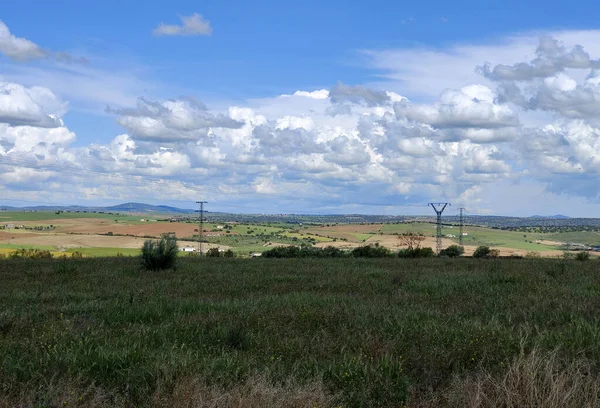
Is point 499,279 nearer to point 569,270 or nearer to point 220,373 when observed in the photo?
point 569,270

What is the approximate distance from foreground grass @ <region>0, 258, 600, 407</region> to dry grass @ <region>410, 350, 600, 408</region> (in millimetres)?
32

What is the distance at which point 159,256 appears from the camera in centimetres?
2750

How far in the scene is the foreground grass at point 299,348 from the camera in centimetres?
644

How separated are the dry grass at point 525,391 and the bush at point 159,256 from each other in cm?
2251

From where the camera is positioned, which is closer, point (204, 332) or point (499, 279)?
point (204, 332)

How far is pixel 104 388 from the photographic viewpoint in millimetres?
6816

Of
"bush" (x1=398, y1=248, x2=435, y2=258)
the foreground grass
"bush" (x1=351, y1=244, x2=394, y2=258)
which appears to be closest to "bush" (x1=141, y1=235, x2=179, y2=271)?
the foreground grass

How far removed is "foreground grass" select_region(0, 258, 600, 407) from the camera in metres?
6.44

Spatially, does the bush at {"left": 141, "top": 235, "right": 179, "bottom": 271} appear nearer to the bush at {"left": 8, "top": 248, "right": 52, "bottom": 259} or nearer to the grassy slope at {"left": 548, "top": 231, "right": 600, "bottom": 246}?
the bush at {"left": 8, "top": 248, "right": 52, "bottom": 259}

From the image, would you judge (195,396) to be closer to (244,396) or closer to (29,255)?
(244,396)

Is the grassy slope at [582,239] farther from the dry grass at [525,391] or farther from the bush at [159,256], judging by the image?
the dry grass at [525,391]

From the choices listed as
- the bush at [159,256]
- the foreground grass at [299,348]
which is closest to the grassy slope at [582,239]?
the bush at [159,256]

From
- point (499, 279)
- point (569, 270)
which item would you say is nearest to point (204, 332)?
point (499, 279)

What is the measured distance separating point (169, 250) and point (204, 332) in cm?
1832
